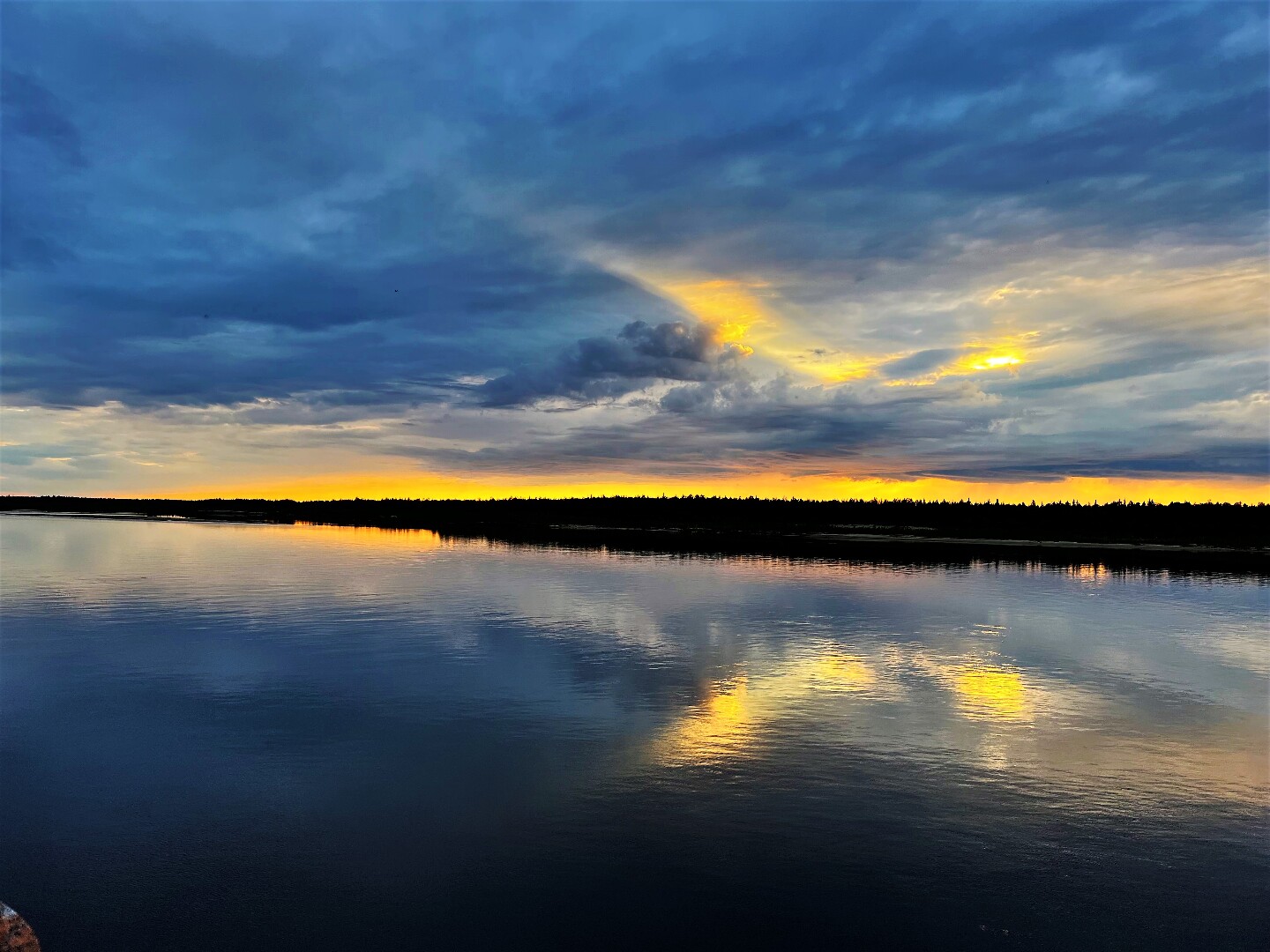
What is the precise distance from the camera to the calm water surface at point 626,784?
35.1 feet

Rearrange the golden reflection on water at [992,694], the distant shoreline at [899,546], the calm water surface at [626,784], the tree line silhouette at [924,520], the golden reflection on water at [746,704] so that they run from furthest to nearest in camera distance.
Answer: the tree line silhouette at [924,520], the distant shoreline at [899,546], the golden reflection on water at [992,694], the golden reflection on water at [746,704], the calm water surface at [626,784]

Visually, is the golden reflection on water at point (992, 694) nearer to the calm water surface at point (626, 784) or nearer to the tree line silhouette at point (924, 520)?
the calm water surface at point (626, 784)

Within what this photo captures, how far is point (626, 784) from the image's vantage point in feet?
49.8

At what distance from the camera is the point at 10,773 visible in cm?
1538

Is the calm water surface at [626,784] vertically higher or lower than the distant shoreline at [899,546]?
lower

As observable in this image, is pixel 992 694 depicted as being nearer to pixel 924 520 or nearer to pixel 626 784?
pixel 626 784

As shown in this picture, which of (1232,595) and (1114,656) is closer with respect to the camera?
(1114,656)

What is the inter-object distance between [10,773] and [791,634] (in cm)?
2330

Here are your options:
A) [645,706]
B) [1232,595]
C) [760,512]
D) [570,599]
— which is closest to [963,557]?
[1232,595]

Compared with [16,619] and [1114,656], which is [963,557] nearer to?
[1114,656]

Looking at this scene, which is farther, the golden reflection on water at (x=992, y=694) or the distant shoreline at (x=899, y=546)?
the distant shoreline at (x=899, y=546)

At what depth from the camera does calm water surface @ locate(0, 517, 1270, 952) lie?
1071cm

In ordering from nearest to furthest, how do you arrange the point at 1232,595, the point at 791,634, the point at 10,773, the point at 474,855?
the point at 474,855 < the point at 10,773 < the point at 791,634 < the point at 1232,595

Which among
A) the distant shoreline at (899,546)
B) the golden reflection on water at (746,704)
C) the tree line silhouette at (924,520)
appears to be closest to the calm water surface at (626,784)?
the golden reflection on water at (746,704)
